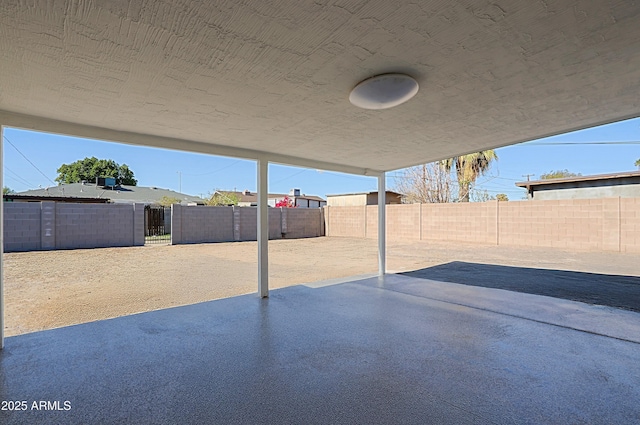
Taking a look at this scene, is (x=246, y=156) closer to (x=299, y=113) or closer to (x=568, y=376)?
(x=299, y=113)

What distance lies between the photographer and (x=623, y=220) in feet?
30.3

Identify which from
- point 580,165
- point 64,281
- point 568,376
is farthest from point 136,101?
point 580,165

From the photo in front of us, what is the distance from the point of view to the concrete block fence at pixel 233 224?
40.2ft

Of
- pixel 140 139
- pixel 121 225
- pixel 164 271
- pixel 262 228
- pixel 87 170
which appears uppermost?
pixel 87 170

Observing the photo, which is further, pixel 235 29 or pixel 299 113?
pixel 299 113

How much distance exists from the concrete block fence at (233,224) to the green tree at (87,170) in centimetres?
1515

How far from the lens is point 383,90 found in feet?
7.42

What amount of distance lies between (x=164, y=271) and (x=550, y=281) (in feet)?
25.1

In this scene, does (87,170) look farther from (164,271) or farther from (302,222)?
(164,271)

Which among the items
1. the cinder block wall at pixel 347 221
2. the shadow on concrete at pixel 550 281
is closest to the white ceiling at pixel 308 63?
the shadow on concrete at pixel 550 281

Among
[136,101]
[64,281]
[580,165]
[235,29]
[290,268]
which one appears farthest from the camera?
[580,165]

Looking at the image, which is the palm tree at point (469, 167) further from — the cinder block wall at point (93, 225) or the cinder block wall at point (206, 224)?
the cinder block wall at point (93, 225)

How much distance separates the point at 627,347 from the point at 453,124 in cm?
251

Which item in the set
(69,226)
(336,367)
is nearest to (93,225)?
(69,226)
